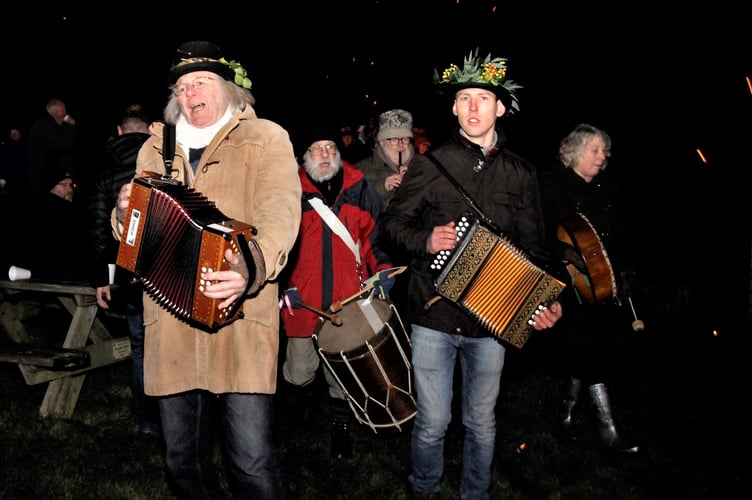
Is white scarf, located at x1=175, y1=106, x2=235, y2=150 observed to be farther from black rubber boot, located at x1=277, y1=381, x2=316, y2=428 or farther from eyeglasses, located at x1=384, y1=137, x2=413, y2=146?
eyeglasses, located at x1=384, y1=137, x2=413, y2=146

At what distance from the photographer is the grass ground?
14.9 feet

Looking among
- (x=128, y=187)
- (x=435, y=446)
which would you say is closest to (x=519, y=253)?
(x=435, y=446)

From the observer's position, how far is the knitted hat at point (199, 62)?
3.14 metres

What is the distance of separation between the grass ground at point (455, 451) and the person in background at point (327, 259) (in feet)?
1.31

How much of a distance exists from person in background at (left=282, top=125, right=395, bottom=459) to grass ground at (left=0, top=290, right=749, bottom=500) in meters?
0.40

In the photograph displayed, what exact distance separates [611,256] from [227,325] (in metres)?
3.12

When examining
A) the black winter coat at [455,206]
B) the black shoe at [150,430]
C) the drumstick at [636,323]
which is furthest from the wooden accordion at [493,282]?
the black shoe at [150,430]

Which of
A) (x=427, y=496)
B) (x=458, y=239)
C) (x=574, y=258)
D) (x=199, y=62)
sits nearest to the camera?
(x=199, y=62)

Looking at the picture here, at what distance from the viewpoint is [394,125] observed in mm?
6719

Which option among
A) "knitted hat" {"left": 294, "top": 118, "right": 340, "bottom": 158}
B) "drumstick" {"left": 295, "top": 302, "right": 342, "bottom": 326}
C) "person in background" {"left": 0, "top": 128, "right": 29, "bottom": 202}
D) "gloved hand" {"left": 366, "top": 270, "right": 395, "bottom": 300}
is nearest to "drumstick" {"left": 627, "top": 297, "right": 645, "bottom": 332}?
"gloved hand" {"left": 366, "top": 270, "right": 395, "bottom": 300}

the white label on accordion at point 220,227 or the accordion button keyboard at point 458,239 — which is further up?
the white label on accordion at point 220,227

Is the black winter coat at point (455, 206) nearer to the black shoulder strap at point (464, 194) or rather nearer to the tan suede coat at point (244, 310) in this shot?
the black shoulder strap at point (464, 194)

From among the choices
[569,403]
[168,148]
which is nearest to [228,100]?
[168,148]

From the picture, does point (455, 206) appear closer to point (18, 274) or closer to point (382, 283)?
point (382, 283)
